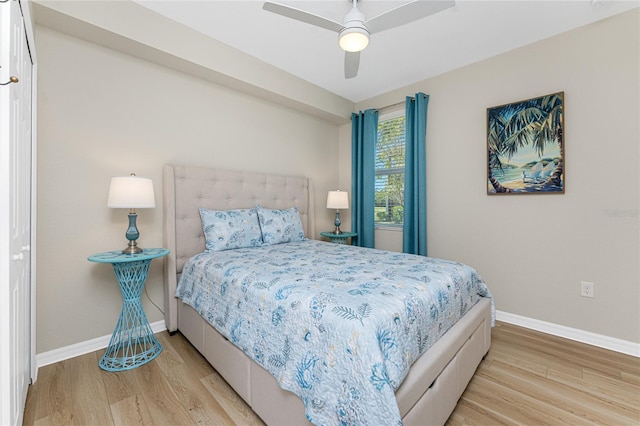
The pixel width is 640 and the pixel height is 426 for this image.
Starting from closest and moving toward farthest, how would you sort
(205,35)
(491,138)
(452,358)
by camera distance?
(452,358), (205,35), (491,138)

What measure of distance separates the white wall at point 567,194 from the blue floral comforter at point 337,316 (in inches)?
40.9

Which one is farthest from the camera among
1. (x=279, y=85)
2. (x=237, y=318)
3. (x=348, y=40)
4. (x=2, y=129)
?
(x=279, y=85)

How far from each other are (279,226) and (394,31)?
7.16ft

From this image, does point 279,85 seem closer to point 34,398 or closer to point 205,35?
point 205,35

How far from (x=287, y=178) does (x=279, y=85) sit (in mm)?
1098

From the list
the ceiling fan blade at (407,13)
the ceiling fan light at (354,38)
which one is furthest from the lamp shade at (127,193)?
the ceiling fan blade at (407,13)

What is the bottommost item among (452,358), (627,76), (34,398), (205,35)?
(34,398)

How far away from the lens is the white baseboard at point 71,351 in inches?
81.8

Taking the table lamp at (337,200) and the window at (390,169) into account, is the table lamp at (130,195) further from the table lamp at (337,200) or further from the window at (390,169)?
the window at (390,169)

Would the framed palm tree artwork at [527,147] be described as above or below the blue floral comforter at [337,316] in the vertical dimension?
above

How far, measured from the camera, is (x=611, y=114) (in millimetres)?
2375

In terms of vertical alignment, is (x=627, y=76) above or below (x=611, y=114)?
above

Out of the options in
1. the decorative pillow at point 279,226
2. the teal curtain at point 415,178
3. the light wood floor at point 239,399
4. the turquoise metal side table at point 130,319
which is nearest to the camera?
the light wood floor at point 239,399

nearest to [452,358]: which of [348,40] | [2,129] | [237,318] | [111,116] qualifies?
[237,318]
